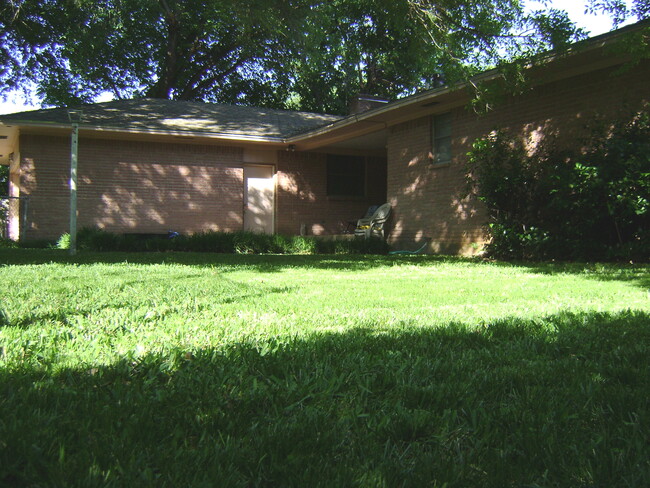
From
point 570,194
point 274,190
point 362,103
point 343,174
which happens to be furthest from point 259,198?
point 570,194

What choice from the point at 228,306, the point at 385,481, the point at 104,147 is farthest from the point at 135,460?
the point at 104,147

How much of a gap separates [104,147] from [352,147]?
753 cm

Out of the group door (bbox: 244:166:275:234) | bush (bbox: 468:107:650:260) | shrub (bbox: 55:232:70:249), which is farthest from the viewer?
door (bbox: 244:166:275:234)

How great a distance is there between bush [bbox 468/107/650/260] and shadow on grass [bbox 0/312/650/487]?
6326 mm

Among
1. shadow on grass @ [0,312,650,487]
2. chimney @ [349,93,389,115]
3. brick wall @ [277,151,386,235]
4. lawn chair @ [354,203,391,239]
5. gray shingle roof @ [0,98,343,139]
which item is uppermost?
chimney @ [349,93,389,115]

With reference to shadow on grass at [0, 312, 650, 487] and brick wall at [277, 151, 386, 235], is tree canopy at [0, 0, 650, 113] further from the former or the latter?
shadow on grass at [0, 312, 650, 487]

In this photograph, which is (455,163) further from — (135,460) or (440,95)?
(135,460)

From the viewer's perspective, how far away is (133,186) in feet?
53.2

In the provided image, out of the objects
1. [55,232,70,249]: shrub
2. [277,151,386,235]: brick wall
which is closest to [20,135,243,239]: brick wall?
[55,232,70,249]: shrub

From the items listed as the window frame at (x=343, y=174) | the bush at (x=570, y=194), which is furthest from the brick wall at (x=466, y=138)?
the window frame at (x=343, y=174)

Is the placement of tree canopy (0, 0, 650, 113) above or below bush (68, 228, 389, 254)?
above

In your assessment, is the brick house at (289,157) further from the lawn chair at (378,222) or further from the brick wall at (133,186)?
the lawn chair at (378,222)

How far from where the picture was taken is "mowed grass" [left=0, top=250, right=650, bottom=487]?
1.50m

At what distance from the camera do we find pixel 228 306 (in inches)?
165
